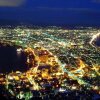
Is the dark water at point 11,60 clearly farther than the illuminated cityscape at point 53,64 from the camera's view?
Yes

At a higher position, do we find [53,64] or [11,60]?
[11,60]

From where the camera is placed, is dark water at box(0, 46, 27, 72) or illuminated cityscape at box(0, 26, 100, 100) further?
dark water at box(0, 46, 27, 72)

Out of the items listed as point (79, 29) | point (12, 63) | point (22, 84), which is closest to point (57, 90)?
point (22, 84)

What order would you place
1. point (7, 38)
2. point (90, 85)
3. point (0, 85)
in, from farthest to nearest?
point (7, 38) → point (90, 85) → point (0, 85)

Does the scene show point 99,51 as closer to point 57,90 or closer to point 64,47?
point 64,47
